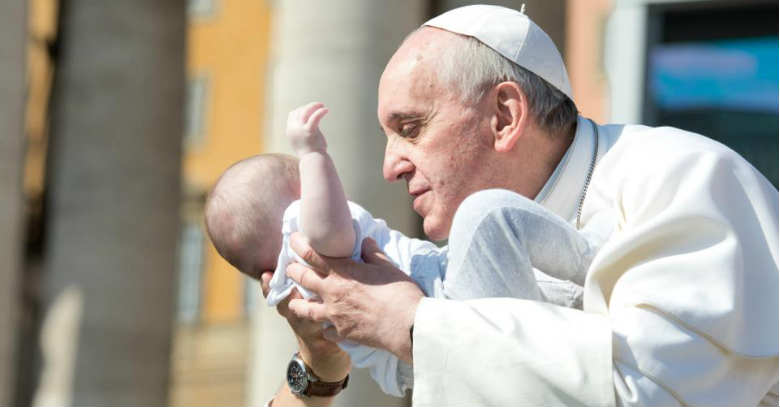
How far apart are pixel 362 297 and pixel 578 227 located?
17.9 inches

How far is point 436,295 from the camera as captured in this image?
10.8 ft

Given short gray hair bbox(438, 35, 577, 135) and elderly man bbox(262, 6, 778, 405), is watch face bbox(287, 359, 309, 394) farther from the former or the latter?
short gray hair bbox(438, 35, 577, 135)

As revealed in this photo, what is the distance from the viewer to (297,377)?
396 centimetres

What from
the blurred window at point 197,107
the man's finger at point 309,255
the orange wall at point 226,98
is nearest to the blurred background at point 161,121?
the man's finger at point 309,255

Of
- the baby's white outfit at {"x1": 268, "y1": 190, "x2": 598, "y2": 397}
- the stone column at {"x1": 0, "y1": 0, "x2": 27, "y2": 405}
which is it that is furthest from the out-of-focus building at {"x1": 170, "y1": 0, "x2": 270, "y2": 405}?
the baby's white outfit at {"x1": 268, "y1": 190, "x2": 598, "y2": 397}

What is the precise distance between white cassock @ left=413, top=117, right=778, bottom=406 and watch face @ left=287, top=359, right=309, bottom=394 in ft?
3.40

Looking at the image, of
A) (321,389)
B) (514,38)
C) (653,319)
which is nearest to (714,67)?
(321,389)

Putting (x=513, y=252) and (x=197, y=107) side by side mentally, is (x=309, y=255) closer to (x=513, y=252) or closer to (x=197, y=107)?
(x=513, y=252)

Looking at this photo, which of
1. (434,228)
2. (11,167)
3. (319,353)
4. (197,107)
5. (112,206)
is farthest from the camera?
(197,107)

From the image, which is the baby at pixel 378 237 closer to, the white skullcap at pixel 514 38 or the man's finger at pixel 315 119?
the man's finger at pixel 315 119

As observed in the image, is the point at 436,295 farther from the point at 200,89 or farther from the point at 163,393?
the point at 200,89

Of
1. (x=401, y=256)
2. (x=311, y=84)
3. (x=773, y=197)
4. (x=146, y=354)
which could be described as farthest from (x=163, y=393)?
(x=773, y=197)

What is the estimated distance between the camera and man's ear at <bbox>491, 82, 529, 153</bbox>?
3.20m

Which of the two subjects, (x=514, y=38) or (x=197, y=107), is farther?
(x=197, y=107)
